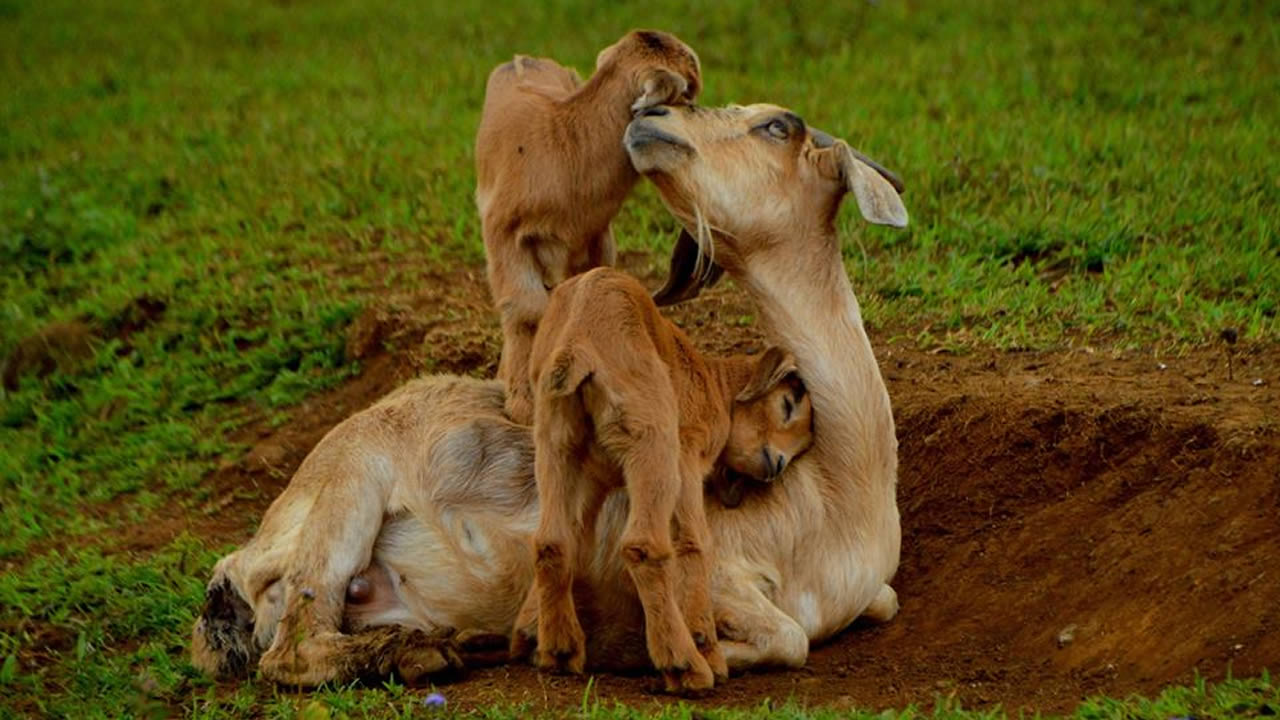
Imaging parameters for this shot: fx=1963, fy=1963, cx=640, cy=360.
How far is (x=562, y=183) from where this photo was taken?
6414 mm

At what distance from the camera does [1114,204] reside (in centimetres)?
871

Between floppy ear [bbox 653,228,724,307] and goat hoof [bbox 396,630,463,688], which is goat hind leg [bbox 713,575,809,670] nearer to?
goat hoof [bbox 396,630,463,688]

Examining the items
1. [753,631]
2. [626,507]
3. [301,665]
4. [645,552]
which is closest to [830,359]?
[626,507]

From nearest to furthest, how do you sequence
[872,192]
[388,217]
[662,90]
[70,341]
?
[872,192]
[662,90]
[70,341]
[388,217]

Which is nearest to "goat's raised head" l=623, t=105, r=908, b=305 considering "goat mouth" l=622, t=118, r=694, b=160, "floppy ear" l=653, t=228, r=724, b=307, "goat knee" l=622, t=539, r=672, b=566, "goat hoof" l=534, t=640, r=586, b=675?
"goat mouth" l=622, t=118, r=694, b=160

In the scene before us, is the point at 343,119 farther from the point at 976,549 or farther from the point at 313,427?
the point at 976,549

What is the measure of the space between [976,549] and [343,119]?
576 centimetres

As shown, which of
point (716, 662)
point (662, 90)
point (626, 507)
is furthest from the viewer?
point (662, 90)

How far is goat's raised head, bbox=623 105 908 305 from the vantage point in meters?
5.94

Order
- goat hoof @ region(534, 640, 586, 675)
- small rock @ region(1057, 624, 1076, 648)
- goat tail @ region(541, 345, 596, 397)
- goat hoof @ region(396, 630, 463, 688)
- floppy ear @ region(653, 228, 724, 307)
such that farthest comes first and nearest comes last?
floppy ear @ region(653, 228, 724, 307), small rock @ region(1057, 624, 1076, 648), goat hoof @ region(396, 630, 463, 688), goat hoof @ region(534, 640, 586, 675), goat tail @ region(541, 345, 596, 397)

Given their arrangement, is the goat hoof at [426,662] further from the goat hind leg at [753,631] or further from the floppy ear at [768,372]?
the floppy ear at [768,372]

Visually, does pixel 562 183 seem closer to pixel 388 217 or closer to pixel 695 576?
pixel 695 576

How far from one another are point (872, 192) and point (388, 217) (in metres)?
4.15

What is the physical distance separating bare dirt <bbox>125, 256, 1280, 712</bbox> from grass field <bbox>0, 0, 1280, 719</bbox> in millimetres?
261
